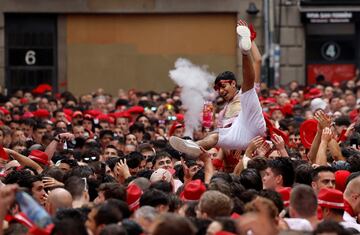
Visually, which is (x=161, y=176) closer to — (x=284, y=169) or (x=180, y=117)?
(x=284, y=169)

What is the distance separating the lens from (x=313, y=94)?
3195cm

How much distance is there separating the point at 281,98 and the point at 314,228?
19646 mm

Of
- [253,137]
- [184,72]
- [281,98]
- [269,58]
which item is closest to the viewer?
[253,137]

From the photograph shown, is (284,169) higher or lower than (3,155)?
higher

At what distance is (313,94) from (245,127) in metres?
14.9

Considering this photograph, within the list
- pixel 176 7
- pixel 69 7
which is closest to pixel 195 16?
pixel 176 7

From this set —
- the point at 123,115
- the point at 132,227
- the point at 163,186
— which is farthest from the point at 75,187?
the point at 123,115

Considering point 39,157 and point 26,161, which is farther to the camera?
point 39,157

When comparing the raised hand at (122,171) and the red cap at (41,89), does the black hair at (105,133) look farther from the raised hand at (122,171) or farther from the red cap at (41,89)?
the red cap at (41,89)

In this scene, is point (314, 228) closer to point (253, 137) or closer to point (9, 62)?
point (253, 137)

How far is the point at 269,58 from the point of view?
3938 cm

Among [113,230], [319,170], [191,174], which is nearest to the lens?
[113,230]

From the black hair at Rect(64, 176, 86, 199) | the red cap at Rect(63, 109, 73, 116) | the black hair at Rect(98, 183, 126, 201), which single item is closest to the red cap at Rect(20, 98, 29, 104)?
the red cap at Rect(63, 109, 73, 116)

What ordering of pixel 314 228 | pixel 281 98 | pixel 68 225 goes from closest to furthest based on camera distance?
pixel 68 225
pixel 314 228
pixel 281 98
